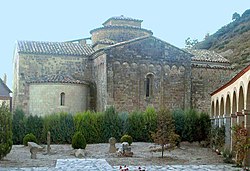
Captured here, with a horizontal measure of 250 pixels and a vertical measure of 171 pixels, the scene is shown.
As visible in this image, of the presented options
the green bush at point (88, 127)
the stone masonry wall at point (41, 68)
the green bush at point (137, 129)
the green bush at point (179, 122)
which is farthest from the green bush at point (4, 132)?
the stone masonry wall at point (41, 68)

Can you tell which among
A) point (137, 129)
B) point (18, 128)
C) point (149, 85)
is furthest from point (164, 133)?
point (149, 85)

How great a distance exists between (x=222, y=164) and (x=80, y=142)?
25.1 feet

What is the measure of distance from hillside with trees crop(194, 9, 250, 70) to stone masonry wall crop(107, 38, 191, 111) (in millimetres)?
17457

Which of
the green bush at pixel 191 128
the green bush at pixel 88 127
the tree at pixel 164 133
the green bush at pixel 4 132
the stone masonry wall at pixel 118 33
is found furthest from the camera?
the stone masonry wall at pixel 118 33

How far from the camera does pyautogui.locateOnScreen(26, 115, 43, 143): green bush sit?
24.9 metres

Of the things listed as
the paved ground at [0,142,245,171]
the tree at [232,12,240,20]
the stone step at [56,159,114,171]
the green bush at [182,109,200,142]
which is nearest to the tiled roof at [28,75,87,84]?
the paved ground at [0,142,245,171]

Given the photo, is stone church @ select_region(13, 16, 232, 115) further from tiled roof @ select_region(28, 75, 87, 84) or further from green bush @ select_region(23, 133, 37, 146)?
green bush @ select_region(23, 133, 37, 146)

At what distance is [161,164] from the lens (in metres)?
15.2

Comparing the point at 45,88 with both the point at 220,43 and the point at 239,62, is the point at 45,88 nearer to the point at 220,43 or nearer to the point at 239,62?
the point at 239,62

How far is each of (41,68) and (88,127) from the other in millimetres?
7849

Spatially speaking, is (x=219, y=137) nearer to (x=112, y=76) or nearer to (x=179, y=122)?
(x=179, y=122)

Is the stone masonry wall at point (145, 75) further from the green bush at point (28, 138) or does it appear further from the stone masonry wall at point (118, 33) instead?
the green bush at point (28, 138)

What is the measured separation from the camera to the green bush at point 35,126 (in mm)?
24888

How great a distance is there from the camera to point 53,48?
31.0 m
